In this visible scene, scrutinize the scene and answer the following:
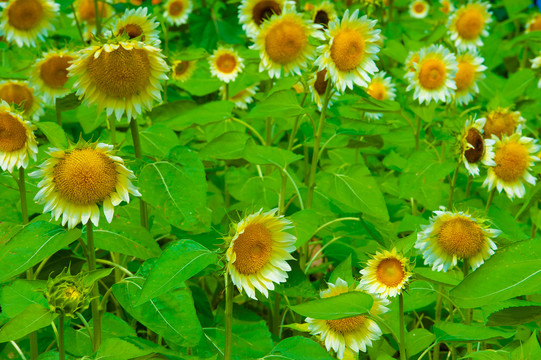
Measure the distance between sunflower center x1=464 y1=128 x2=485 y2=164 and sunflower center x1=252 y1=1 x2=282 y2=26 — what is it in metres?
0.92

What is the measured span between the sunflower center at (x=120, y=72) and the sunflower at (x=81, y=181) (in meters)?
0.21

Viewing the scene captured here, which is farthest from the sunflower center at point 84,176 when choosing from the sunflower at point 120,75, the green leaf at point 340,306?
the green leaf at point 340,306

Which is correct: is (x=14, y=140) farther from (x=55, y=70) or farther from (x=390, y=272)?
(x=390, y=272)

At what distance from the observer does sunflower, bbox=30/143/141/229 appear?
4.42 ft

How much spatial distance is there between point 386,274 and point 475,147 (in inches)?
24.6

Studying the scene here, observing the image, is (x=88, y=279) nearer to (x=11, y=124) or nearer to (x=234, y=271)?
(x=234, y=271)

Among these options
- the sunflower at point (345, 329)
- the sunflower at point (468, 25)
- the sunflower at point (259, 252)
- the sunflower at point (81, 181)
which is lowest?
the sunflower at point (468, 25)

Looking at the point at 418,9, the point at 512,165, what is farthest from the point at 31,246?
the point at 418,9

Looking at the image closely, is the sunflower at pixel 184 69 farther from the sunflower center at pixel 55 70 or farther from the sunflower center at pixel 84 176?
the sunflower center at pixel 84 176

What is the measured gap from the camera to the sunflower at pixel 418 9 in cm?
443

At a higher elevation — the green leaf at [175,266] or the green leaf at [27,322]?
the green leaf at [27,322]

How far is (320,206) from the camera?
2.18 m

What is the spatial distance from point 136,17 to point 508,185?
125 centimetres

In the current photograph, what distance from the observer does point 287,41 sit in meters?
2.09
